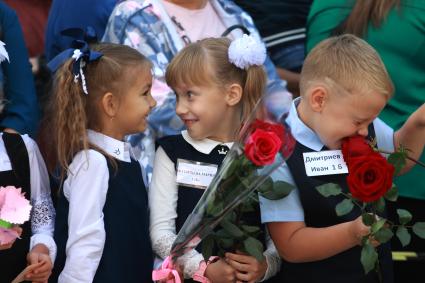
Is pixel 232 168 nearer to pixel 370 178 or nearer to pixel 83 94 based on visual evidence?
pixel 370 178

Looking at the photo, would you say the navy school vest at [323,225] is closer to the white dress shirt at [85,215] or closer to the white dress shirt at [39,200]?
the white dress shirt at [85,215]

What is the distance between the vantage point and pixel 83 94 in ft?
11.6

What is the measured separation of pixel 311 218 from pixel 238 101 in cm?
57

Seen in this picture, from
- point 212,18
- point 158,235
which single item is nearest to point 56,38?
point 212,18

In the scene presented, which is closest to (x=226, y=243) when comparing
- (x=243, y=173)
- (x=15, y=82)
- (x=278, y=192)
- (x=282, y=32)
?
(x=278, y=192)

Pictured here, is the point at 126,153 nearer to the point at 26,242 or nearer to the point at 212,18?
the point at 26,242

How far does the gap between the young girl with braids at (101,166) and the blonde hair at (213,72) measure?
138mm

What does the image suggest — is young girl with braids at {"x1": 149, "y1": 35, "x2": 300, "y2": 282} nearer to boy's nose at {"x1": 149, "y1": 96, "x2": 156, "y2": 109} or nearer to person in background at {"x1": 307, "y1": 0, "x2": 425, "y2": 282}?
boy's nose at {"x1": 149, "y1": 96, "x2": 156, "y2": 109}

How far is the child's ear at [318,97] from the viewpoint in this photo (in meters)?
3.23

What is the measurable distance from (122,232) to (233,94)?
25.6 inches

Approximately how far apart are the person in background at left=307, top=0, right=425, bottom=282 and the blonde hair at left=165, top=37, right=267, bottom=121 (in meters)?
0.74

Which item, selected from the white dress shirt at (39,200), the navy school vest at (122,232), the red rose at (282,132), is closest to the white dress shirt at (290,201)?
the red rose at (282,132)

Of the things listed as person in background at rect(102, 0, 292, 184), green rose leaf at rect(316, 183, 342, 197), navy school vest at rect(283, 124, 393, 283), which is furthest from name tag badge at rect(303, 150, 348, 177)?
person in background at rect(102, 0, 292, 184)

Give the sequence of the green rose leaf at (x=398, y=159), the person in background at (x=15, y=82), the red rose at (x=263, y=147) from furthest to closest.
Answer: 1. the person in background at (x=15, y=82)
2. the green rose leaf at (x=398, y=159)
3. the red rose at (x=263, y=147)
